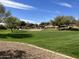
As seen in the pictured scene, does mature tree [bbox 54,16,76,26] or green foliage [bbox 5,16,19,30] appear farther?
mature tree [bbox 54,16,76,26]

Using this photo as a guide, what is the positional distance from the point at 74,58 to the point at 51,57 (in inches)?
46.2

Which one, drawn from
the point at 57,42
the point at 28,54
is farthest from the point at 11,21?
the point at 28,54

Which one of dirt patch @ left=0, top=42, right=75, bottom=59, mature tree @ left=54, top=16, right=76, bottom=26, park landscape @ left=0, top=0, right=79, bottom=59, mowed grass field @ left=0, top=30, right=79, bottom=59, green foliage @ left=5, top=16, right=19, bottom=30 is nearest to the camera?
dirt patch @ left=0, top=42, right=75, bottom=59

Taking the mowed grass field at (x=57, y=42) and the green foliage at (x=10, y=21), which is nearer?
the mowed grass field at (x=57, y=42)

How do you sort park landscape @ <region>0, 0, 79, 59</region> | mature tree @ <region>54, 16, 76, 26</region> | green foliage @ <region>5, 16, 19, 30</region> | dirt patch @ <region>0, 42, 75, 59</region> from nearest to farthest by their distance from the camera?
dirt patch @ <region>0, 42, 75, 59</region> < park landscape @ <region>0, 0, 79, 59</region> < green foliage @ <region>5, 16, 19, 30</region> < mature tree @ <region>54, 16, 76, 26</region>

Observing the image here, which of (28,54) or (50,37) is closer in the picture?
(28,54)

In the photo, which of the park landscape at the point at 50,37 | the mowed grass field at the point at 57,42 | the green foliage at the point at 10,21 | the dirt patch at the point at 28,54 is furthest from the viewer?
the green foliage at the point at 10,21

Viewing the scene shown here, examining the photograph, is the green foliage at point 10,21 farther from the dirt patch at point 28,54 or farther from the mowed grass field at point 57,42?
the dirt patch at point 28,54

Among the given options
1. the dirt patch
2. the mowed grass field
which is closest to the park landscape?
the mowed grass field

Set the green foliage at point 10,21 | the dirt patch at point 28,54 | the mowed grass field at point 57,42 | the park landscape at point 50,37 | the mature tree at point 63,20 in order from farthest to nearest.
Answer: the mature tree at point 63,20 → the green foliage at point 10,21 → the park landscape at point 50,37 → the mowed grass field at point 57,42 → the dirt patch at point 28,54

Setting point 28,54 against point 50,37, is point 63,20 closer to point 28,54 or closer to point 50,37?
point 50,37

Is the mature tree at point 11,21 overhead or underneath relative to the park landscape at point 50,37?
overhead

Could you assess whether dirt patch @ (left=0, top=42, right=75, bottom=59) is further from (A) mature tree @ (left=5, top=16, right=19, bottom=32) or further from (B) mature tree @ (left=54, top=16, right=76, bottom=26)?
(B) mature tree @ (left=54, top=16, right=76, bottom=26)

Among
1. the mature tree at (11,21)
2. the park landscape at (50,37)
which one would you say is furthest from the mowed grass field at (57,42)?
the mature tree at (11,21)
